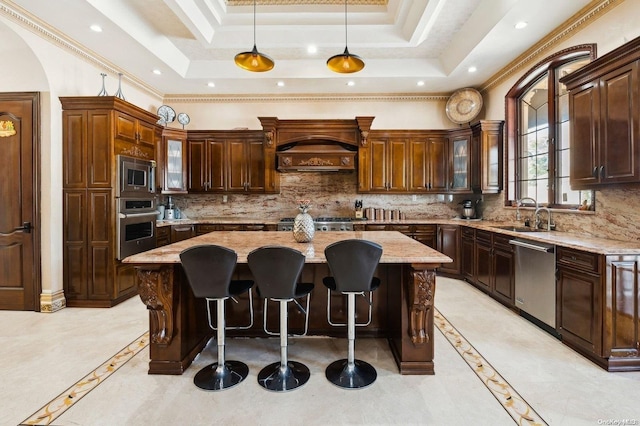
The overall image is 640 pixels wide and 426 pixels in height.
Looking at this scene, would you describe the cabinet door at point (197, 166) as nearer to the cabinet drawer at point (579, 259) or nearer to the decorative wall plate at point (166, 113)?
the decorative wall plate at point (166, 113)

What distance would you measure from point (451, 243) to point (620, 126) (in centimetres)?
279

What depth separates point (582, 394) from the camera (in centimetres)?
206

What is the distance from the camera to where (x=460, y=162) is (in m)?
5.20

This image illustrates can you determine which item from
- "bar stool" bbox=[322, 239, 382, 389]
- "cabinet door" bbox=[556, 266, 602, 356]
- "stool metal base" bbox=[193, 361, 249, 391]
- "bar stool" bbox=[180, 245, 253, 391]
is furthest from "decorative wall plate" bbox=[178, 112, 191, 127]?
"cabinet door" bbox=[556, 266, 602, 356]

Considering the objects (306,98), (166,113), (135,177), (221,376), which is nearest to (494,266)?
(221,376)

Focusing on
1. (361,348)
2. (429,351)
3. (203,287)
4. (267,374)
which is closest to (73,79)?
(203,287)

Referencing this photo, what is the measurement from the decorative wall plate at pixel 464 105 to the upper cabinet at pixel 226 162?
3.40 m

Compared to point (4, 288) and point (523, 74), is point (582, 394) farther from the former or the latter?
point (4, 288)

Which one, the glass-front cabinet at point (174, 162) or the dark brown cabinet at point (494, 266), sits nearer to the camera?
the dark brown cabinet at point (494, 266)

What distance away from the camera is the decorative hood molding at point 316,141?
515 cm

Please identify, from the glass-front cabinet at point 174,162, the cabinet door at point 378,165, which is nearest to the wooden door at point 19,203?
the glass-front cabinet at point 174,162

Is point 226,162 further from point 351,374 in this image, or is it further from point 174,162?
point 351,374

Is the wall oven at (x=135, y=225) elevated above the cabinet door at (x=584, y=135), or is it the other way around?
the cabinet door at (x=584, y=135)

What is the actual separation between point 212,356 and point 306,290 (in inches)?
43.7
